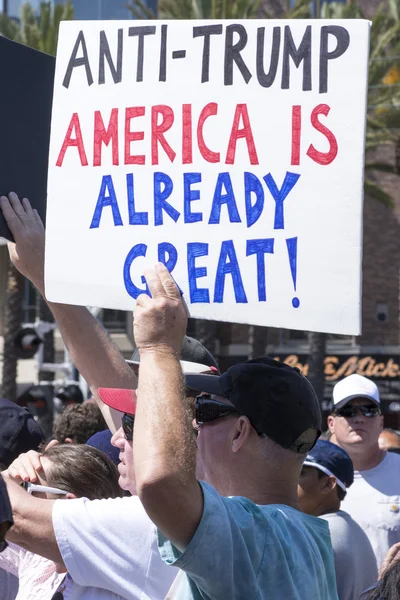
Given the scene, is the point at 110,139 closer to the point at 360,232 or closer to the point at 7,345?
the point at 360,232

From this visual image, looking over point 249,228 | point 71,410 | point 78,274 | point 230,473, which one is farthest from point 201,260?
point 71,410

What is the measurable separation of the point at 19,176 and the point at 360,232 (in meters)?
0.98

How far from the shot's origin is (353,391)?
568 cm

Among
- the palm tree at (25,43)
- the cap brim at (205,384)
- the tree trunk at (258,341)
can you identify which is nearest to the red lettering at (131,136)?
the cap brim at (205,384)

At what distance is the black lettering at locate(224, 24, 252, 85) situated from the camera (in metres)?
2.21

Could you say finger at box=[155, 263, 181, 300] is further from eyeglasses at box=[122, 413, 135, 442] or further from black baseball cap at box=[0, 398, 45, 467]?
black baseball cap at box=[0, 398, 45, 467]

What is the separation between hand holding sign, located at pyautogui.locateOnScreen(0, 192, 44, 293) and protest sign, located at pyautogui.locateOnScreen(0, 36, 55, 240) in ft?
0.07

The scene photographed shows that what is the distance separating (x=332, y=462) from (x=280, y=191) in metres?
2.11

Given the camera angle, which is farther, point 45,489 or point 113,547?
point 45,489

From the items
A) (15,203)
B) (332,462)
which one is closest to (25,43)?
(332,462)

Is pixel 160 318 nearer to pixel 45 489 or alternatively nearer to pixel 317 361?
pixel 45 489

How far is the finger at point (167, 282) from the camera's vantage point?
2070 millimetres

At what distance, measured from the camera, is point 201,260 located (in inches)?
84.7

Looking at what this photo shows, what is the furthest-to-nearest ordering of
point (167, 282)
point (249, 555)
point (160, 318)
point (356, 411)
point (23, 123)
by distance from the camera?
1. point (356, 411)
2. point (23, 123)
3. point (167, 282)
4. point (160, 318)
5. point (249, 555)
